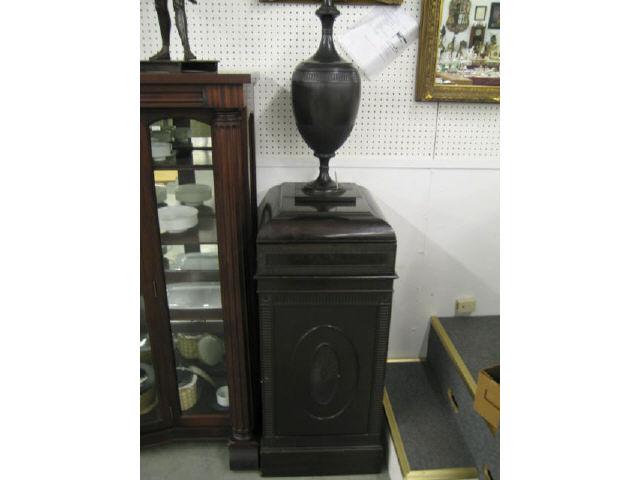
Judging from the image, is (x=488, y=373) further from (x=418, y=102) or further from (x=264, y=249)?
(x=418, y=102)

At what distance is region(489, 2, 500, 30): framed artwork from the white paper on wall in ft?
1.01

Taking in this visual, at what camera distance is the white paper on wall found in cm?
180

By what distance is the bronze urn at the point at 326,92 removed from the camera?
149cm

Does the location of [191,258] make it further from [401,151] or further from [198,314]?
[401,151]

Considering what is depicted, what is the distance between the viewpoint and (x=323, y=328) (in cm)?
160

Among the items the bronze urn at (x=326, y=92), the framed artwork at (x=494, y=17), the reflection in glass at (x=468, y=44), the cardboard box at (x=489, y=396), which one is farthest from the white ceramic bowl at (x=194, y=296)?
the framed artwork at (x=494, y=17)

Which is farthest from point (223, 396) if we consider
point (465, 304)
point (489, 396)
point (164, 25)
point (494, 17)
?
point (494, 17)

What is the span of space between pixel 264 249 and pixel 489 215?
1.19 m

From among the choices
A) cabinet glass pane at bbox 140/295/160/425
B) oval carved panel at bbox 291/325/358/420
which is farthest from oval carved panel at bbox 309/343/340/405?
cabinet glass pane at bbox 140/295/160/425

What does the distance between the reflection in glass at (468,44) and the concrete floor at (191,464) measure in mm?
1689

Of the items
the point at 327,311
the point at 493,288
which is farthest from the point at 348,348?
the point at 493,288

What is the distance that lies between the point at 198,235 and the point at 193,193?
0.52 ft

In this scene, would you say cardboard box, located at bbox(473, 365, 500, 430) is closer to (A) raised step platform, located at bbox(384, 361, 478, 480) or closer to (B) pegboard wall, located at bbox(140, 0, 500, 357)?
(A) raised step platform, located at bbox(384, 361, 478, 480)

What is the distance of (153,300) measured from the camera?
1688 millimetres
